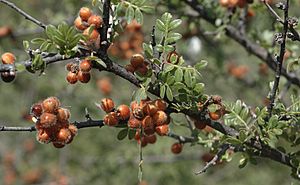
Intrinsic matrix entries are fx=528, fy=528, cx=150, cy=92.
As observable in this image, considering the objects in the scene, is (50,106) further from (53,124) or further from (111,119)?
(111,119)

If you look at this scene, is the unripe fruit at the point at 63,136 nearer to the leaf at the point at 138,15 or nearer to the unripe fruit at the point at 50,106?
the unripe fruit at the point at 50,106

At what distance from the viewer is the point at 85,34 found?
5.89ft

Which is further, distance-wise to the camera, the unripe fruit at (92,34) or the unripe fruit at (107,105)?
the unripe fruit at (107,105)

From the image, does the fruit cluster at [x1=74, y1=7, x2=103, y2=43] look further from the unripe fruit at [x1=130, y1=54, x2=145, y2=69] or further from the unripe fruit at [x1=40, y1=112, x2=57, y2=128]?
the unripe fruit at [x1=40, y1=112, x2=57, y2=128]

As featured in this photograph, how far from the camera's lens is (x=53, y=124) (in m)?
1.75

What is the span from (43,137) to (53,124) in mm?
74

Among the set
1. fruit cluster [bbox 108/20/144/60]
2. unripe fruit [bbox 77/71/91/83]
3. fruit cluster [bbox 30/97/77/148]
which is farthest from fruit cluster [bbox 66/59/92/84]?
fruit cluster [bbox 108/20/144/60]

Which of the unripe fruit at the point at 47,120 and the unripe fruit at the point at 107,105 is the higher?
the unripe fruit at the point at 47,120

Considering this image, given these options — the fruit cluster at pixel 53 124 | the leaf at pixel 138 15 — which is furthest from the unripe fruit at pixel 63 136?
the leaf at pixel 138 15

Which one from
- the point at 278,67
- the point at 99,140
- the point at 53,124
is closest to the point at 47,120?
the point at 53,124

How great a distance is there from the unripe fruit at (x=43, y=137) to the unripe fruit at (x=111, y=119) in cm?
21

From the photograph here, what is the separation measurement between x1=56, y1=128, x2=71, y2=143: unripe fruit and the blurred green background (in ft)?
6.93

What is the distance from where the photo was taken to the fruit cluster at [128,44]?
3.84 m

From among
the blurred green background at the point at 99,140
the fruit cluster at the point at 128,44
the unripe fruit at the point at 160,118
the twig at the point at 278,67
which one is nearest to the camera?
the twig at the point at 278,67
